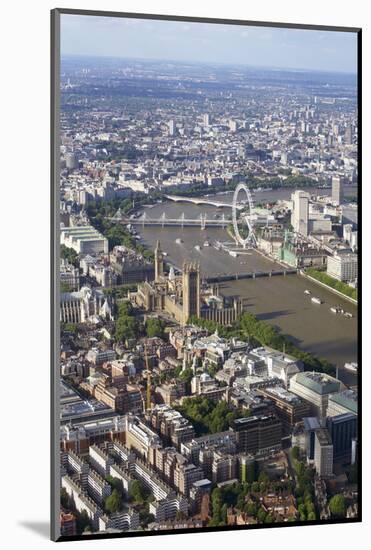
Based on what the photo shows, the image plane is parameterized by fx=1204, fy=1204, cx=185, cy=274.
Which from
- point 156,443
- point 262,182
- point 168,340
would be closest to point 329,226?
point 262,182

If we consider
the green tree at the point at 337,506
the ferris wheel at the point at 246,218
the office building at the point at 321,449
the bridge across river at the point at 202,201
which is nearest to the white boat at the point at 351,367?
the office building at the point at 321,449

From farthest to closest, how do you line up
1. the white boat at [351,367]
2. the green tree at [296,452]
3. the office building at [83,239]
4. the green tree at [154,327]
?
the white boat at [351,367]
the green tree at [296,452]
the green tree at [154,327]
the office building at [83,239]

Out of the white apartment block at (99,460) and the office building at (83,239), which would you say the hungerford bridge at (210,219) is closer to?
the office building at (83,239)

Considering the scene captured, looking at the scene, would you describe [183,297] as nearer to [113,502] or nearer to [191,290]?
[191,290]

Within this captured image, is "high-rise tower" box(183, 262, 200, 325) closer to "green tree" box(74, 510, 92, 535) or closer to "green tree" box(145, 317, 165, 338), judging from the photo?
"green tree" box(145, 317, 165, 338)

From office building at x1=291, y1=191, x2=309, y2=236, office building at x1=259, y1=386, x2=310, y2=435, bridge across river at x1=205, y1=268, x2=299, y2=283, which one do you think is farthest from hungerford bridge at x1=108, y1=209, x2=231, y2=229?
office building at x1=259, y1=386, x2=310, y2=435
